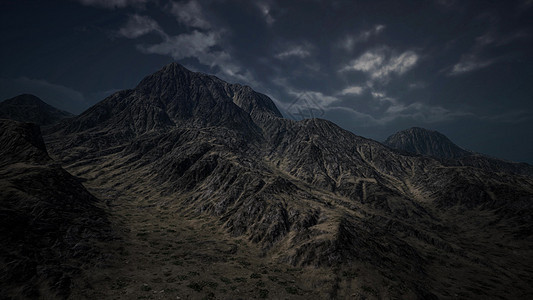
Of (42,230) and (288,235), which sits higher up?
(288,235)

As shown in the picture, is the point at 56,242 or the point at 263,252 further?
the point at 263,252

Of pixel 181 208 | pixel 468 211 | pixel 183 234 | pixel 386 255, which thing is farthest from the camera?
pixel 468 211

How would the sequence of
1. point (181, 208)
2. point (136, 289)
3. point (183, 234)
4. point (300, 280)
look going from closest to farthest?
1. point (136, 289)
2. point (300, 280)
3. point (183, 234)
4. point (181, 208)

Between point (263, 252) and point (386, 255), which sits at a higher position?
point (386, 255)

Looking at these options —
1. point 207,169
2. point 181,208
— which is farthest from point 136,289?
point 207,169

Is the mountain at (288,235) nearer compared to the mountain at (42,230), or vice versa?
the mountain at (42,230)

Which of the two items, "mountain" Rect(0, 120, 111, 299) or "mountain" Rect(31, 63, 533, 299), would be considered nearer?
"mountain" Rect(0, 120, 111, 299)

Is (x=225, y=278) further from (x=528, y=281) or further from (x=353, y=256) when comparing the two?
(x=528, y=281)

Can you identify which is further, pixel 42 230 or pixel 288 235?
pixel 288 235
